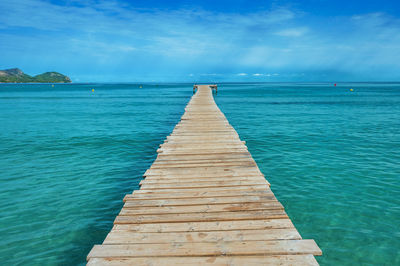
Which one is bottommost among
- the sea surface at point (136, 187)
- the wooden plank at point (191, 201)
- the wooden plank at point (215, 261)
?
the sea surface at point (136, 187)

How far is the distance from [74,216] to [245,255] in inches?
203

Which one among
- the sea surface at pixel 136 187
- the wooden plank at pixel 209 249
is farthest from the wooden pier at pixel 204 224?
the sea surface at pixel 136 187

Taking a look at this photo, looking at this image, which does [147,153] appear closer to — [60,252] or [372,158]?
[60,252]

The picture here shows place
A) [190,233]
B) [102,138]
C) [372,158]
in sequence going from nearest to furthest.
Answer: [190,233], [372,158], [102,138]

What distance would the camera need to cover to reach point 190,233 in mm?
3922

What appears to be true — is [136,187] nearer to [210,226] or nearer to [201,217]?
[201,217]

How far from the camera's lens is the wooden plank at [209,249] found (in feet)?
11.2

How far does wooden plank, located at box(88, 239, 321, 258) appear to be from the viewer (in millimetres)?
3426

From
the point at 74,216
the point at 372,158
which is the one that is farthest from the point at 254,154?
the point at 74,216

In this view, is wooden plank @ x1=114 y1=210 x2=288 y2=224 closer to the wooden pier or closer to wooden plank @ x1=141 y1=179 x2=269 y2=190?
the wooden pier

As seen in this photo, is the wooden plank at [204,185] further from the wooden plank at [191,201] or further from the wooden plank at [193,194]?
the wooden plank at [191,201]

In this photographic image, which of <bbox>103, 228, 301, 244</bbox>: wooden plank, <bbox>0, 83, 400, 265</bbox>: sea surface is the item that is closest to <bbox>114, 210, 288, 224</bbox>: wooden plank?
<bbox>103, 228, 301, 244</bbox>: wooden plank

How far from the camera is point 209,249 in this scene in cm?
351

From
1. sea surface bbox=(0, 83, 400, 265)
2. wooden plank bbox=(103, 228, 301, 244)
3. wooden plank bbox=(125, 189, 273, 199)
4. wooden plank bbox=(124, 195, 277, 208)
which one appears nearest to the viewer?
wooden plank bbox=(103, 228, 301, 244)
